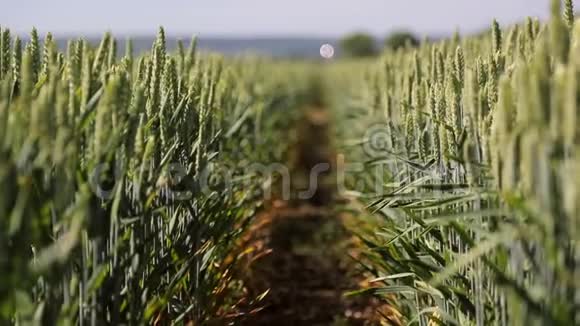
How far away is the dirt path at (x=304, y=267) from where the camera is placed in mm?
3098

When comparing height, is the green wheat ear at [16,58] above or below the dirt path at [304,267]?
above

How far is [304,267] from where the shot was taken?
13.0ft

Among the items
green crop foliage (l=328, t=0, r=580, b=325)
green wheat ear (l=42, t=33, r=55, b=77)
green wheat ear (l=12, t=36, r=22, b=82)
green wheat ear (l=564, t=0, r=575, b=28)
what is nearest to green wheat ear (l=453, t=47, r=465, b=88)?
green crop foliage (l=328, t=0, r=580, b=325)

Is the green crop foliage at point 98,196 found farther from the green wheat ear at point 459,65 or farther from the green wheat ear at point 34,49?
the green wheat ear at point 459,65

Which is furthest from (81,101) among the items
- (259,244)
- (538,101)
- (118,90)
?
(259,244)

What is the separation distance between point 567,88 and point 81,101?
1000 mm

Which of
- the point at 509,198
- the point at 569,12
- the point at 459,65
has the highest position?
the point at 569,12

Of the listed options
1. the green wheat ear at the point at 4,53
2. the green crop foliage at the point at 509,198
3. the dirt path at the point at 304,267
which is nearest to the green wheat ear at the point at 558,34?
the green crop foliage at the point at 509,198

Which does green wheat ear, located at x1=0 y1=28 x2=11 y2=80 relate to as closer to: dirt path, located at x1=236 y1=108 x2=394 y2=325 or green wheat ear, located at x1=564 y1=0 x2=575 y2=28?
dirt path, located at x1=236 y1=108 x2=394 y2=325

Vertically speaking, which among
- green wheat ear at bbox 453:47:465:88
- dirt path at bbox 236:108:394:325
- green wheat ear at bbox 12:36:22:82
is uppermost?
green wheat ear at bbox 12:36:22:82

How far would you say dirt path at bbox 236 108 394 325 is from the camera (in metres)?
3.10

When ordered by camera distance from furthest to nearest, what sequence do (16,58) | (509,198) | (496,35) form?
(496,35) → (16,58) → (509,198)

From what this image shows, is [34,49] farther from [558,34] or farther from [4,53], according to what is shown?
[558,34]

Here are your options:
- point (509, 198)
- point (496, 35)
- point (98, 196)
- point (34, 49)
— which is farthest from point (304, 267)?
point (509, 198)
